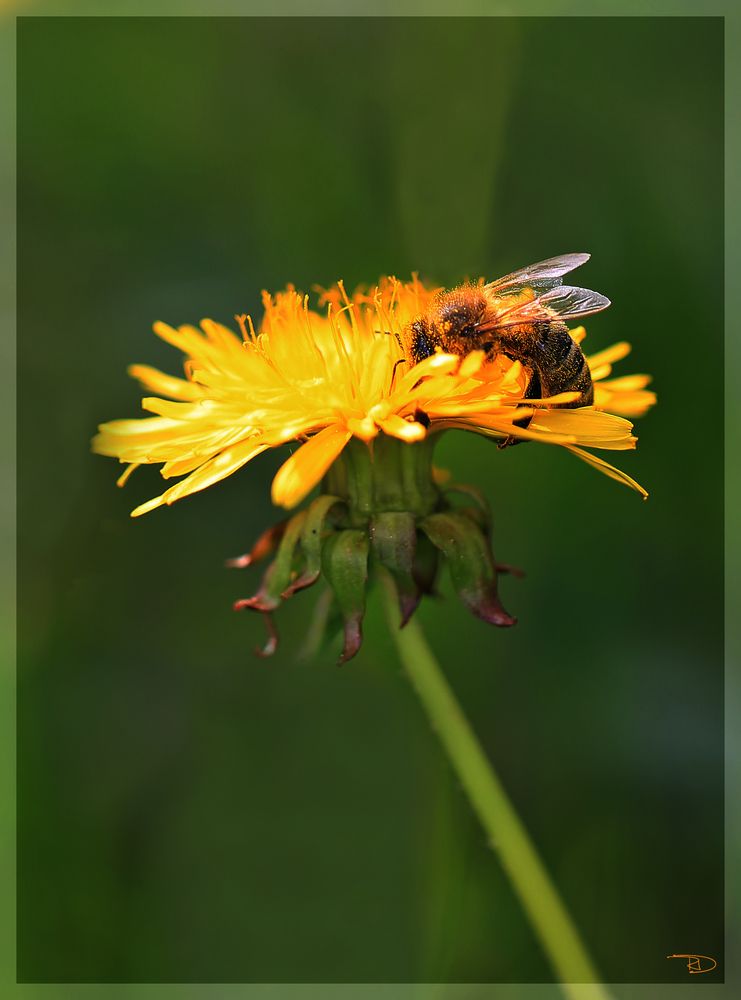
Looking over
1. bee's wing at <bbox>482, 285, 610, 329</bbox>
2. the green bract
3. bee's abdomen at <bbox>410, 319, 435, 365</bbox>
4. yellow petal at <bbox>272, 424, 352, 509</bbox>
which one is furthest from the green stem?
bee's wing at <bbox>482, 285, 610, 329</bbox>

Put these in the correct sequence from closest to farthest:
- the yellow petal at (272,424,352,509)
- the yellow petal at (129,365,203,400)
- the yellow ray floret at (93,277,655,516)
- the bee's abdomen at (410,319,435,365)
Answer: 1. the yellow petal at (272,424,352,509)
2. the yellow ray floret at (93,277,655,516)
3. the bee's abdomen at (410,319,435,365)
4. the yellow petal at (129,365,203,400)

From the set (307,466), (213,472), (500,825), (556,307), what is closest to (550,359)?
(556,307)

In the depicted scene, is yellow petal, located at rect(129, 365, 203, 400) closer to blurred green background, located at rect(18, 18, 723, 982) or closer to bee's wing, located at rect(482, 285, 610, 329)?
bee's wing, located at rect(482, 285, 610, 329)

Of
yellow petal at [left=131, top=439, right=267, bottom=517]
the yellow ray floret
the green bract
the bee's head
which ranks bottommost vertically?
the green bract

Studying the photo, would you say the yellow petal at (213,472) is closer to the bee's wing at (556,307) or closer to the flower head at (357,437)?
the flower head at (357,437)

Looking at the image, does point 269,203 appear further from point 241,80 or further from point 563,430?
point 563,430

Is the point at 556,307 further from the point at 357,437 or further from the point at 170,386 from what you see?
the point at 170,386
